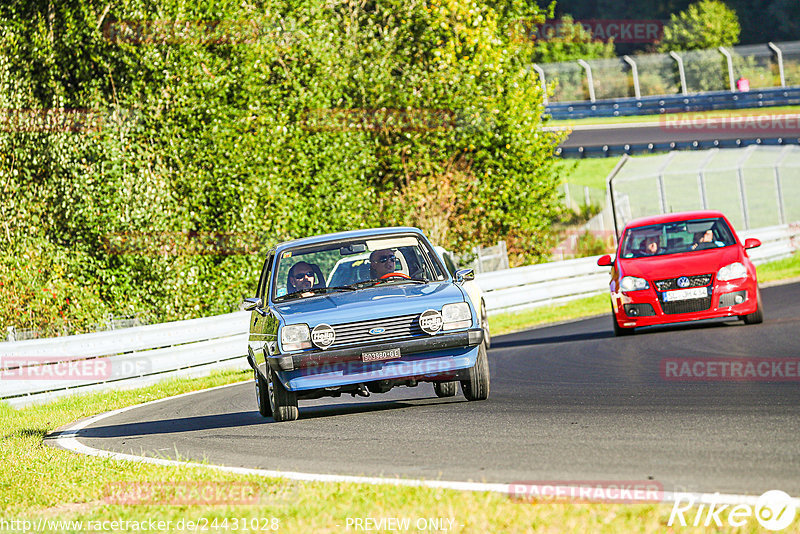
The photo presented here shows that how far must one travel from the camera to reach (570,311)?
25109 mm

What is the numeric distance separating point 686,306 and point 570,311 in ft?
30.2

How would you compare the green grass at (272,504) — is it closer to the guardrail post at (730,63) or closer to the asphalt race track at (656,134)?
the asphalt race track at (656,134)

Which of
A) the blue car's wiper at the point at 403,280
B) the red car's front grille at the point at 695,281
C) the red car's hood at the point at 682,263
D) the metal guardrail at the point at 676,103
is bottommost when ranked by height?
the red car's front grille at the point at 695,281

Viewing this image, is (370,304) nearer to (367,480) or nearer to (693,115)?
(367,480)

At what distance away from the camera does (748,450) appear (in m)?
6.98

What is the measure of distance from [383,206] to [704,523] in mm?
26859

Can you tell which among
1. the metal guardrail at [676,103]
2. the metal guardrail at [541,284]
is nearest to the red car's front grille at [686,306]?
the metal guardrail at [541,284]

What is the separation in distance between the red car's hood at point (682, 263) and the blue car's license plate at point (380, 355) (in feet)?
23.2

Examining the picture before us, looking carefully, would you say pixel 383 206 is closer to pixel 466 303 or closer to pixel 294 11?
pixel 294 11

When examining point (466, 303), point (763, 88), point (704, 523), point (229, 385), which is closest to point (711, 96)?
point (763, 88)

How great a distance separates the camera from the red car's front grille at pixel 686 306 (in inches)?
624

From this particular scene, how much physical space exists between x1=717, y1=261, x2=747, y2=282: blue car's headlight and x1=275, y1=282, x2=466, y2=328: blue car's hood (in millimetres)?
6459

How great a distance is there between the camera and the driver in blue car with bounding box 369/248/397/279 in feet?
35.9

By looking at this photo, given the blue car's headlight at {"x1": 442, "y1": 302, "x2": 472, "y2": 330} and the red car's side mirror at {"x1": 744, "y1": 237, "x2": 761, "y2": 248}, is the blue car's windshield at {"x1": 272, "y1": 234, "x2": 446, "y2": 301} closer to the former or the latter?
the blue car's headlight at {"x1": 442, "y1": 302, "x2": 472, "y2": 330}
